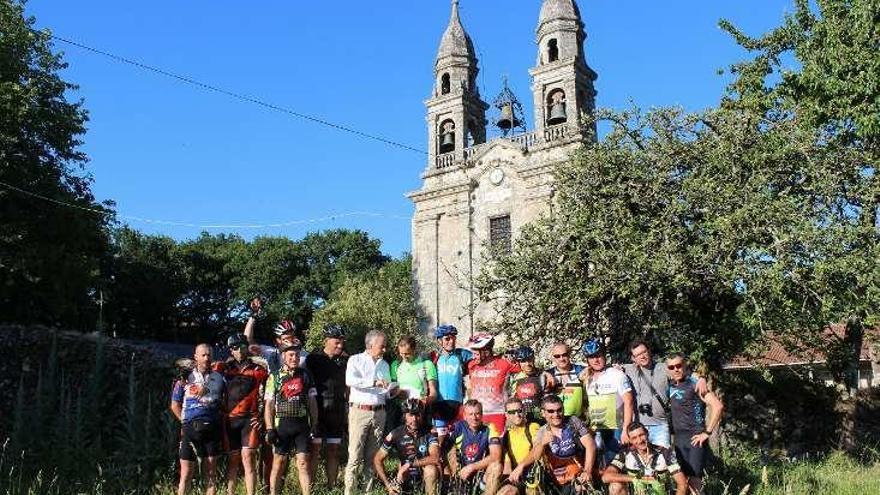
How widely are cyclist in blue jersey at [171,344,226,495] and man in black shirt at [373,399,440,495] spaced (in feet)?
5.50

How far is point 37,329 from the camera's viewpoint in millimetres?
11438

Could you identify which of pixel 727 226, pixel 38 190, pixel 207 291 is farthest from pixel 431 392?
pixel 207 291

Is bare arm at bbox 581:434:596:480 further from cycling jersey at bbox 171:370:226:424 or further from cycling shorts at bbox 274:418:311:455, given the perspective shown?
cycling jersey at bbox 171:370:226:424

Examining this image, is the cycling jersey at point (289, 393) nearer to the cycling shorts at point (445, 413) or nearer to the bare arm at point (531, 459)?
the cycling shorts at point (445, 413)

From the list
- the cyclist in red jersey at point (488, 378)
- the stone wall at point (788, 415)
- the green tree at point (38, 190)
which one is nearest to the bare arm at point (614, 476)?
the cyclist in red jersey at point (488, 378)

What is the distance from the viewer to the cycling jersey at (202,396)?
24.9 ft

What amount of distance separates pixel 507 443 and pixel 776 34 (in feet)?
37.3

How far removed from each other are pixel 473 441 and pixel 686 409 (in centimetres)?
216

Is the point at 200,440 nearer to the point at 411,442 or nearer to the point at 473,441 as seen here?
the point at 411,442

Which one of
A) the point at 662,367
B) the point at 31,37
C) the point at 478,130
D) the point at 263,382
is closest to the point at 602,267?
the point at 662,367

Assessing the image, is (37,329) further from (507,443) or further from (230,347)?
(507,443)

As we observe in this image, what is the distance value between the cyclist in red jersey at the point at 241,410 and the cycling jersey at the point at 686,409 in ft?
13.9

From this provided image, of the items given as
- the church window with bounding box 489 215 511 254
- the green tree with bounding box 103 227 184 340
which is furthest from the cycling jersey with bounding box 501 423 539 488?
the green tree with bounding box 103 227 184 340

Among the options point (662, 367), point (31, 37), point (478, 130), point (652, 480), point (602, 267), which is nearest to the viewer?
point (652, 480)
